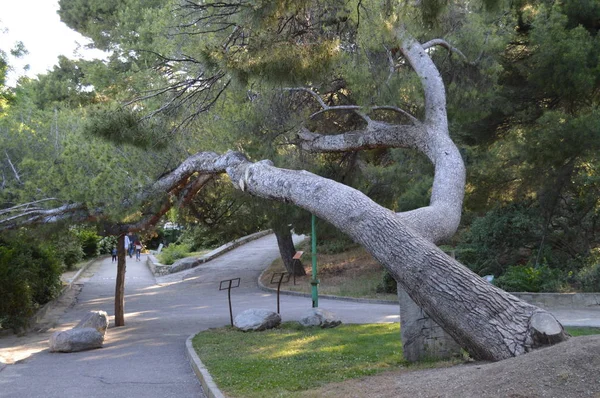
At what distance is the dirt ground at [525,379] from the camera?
554 cm

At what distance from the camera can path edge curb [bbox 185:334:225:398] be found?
8094 mm

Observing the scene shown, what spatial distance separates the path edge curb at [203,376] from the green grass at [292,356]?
0.09m

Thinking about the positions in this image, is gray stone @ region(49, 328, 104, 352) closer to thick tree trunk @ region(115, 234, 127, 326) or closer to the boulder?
the boulder

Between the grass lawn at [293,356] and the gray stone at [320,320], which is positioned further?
the gray stone at [320,320]

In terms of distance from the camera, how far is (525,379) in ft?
18.8

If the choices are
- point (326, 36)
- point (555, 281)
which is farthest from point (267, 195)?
point (555, 281)

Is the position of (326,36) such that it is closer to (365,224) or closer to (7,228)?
(365,224)

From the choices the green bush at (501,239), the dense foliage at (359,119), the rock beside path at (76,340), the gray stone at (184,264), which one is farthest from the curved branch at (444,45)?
the gray stone at (184,264)

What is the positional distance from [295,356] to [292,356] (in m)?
0.06

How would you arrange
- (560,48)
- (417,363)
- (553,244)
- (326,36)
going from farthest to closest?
(553,244)
(560,48)
(326,36)
(417,363)

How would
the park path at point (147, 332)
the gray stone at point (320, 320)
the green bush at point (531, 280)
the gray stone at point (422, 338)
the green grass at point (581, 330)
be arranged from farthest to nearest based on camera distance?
the green bush at point (531, 280) → the gray stone at point (320, 320) → the green grass at point (581, 330) → the park path at point (147, 332) → the gray stone at point (422, 338)

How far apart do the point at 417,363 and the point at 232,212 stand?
12.5 meters

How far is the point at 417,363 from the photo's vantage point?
28.6ft

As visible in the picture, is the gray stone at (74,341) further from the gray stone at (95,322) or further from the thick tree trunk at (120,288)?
the thick tree trunk at (120,288)
